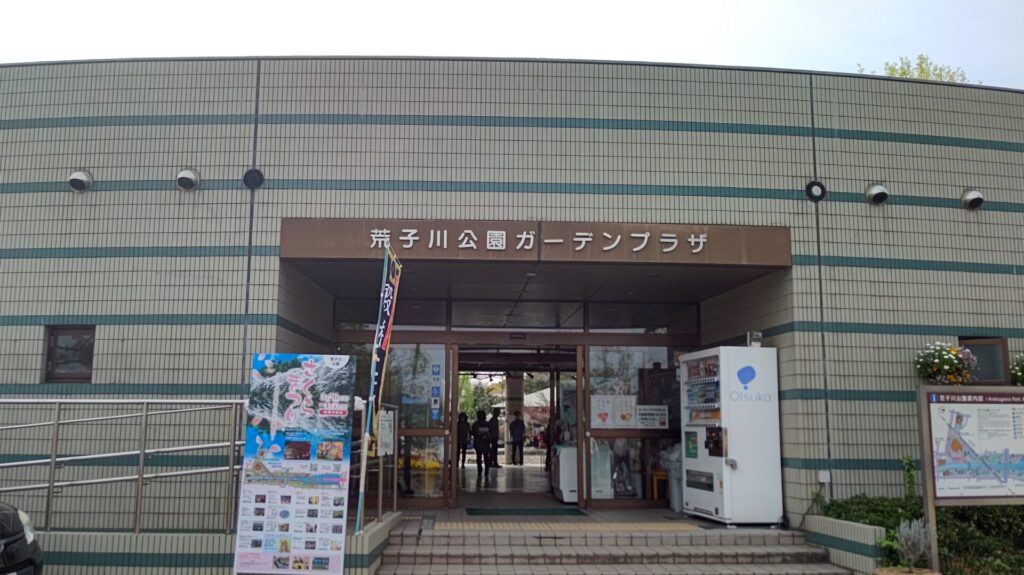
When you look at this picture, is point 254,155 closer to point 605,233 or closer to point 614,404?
point 605,233

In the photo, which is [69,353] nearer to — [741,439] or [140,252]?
[140,252]

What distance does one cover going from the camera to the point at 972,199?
9.70 m

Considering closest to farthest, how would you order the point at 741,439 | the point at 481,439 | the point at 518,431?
the point at 741,439, the point at 481,439, the point at 518,431

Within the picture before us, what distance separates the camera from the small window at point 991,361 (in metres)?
9.13

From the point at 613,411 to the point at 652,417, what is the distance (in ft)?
1.89

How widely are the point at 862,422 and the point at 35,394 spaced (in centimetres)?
949

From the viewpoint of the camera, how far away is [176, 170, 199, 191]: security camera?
9016 mm

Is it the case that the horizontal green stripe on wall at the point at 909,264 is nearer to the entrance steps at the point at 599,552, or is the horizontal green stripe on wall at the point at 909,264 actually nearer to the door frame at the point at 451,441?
the entrance steps at the point at 599,552

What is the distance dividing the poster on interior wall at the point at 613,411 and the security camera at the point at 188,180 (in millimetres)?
5966

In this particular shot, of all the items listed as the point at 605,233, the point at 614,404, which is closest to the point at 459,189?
the point at 605,233

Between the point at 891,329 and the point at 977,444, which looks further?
the point at 891,329

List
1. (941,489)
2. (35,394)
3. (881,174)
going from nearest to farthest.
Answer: (941,489), (35,394), (881,174)

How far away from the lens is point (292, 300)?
371 inches

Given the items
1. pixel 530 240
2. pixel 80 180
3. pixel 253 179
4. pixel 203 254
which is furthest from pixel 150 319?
pixel 530 240
